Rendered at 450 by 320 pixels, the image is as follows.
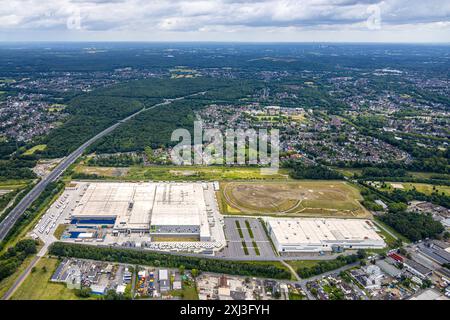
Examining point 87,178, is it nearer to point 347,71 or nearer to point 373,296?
point 373,296

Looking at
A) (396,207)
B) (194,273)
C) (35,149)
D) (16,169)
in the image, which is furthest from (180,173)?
(396,207)

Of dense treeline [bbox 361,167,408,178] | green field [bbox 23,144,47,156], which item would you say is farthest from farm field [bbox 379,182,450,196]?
green field [bbox 23,144,47,156]

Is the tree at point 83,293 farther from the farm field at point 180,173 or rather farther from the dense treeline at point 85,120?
the dense treeline at point 85,120

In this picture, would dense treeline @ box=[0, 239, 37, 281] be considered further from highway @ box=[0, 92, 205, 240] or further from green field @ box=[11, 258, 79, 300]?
highway @ box=[0, 92, 205, 240]

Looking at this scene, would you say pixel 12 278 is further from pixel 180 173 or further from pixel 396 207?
pixel 396 207
